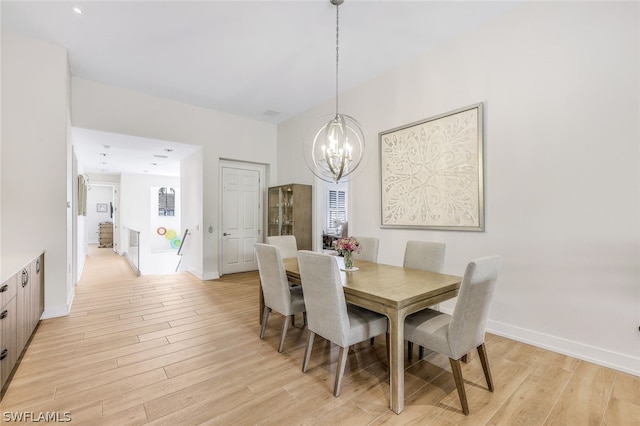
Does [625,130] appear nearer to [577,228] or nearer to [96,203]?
[577,228]

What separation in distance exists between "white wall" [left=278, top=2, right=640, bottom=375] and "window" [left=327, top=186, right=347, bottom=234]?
117 inches

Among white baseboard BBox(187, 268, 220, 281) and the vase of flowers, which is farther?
white baseboard BBox(187, 268, 220, 281)

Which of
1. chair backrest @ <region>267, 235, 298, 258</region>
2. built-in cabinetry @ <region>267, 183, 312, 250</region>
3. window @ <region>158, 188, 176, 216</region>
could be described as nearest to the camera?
chair backrest @ <region>267, 235, 298, 258</region>

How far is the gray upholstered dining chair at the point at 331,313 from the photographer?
196cm

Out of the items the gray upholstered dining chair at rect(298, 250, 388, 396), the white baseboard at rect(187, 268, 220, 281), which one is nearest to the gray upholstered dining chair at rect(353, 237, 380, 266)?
the gray upholstered dining chair at rect(298, 250, 388, 396)

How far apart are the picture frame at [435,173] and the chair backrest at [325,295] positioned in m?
2.03

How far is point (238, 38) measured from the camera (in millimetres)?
3287

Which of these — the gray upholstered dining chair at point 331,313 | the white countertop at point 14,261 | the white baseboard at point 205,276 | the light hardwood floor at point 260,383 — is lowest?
the light hardwood floor at point 260,383

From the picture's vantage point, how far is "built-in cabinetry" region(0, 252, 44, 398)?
201cm

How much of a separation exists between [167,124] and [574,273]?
5910 millimetres

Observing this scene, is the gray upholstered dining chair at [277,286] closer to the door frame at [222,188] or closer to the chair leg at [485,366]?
the chair leg at [485,366]

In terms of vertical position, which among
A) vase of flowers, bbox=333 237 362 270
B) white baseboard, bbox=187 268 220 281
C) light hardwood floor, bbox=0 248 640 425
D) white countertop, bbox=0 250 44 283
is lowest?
light hardwood floor, bbox=0 248 640 425

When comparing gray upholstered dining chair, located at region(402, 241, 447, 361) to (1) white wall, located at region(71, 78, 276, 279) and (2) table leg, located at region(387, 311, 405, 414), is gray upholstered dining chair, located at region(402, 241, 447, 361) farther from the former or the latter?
(1) white wall, located at region(71, 78, 276, 279)

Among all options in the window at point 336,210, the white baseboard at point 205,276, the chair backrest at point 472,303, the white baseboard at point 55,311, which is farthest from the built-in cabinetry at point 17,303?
the window at point 336,210
